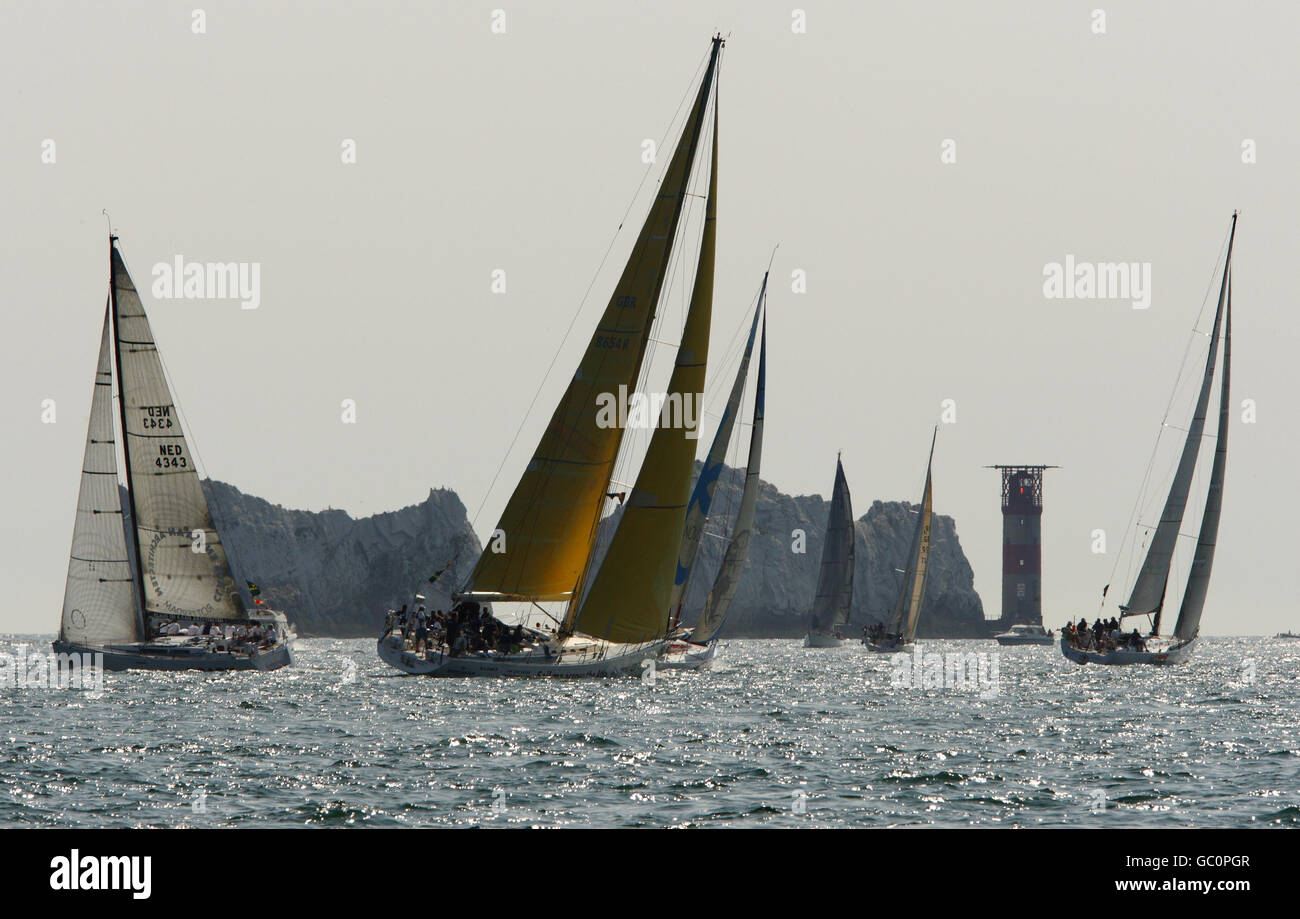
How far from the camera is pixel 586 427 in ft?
142

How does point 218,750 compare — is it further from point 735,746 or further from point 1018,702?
point 1018,702

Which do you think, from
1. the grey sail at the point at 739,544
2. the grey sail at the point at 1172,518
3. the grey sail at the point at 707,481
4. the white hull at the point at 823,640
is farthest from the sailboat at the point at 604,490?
the white hull at the point at 823,640

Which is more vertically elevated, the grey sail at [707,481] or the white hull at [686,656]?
the grey sail at [707,481]

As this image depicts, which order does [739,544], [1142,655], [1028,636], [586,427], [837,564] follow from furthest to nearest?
[1028,636]
[837,564]
[1142,655]
[739,544]
[586,427]

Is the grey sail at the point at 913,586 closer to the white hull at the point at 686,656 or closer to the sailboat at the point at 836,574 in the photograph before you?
the sailboat at the point at 836,574

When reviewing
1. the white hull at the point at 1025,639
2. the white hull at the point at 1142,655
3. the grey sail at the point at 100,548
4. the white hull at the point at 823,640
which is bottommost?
the white hull at the point at 1025,639

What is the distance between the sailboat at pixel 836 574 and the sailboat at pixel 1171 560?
104 feet

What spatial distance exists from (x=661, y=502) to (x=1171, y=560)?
34.0 meters

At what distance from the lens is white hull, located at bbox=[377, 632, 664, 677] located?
42.7m

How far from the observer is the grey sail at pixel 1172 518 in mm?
66375

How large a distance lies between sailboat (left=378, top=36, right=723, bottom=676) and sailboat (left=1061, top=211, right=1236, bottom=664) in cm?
3197

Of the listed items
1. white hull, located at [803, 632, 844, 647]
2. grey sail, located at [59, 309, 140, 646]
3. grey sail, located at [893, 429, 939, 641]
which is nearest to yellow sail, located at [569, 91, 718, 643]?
grey sail, located at [59, 309, 140, 646]

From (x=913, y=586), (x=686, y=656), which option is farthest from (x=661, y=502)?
(x=913, y=586)

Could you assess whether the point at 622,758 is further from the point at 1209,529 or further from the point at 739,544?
the point at 1209,529
